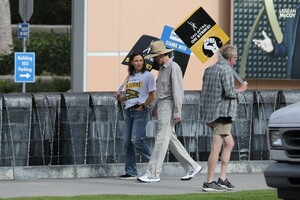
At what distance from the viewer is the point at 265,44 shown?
24.8 metres

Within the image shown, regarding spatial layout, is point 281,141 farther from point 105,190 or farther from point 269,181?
point 105,190

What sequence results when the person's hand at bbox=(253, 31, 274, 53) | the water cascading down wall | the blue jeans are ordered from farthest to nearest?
the person's hand at bbox=(253, 31, 274, 53), the water cascading down wall, the blue jeans

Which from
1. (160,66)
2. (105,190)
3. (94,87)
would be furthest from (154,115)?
(94,87)

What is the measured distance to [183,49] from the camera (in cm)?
1783

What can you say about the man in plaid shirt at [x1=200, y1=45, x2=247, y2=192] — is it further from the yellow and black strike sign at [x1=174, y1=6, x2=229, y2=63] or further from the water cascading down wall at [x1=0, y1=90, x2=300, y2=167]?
the water cascading down wall at [x1=0, y1=90, x2=300, y2=167]

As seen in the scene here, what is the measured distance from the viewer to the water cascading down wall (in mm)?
16656

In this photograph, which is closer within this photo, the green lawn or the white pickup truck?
the white pickup truck

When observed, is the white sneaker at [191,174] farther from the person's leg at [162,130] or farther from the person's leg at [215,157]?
the person's leg at [215,157]

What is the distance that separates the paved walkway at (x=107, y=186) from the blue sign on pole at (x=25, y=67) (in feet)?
37.8

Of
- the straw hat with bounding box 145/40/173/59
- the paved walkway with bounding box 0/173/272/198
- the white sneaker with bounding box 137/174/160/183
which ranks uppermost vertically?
the straw hat with bounding box 145/40/173/59

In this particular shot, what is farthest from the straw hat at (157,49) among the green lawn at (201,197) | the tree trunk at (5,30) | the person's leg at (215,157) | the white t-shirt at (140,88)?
the tree trunk at (5,30)

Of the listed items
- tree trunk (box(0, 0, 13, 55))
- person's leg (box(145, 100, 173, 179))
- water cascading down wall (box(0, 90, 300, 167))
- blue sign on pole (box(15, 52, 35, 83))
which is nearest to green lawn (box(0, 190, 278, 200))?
person's leg (box(145, 100, 173, 179))

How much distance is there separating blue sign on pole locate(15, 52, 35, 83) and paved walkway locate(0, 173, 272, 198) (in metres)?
11.5

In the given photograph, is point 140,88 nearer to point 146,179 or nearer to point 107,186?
point 146,179
